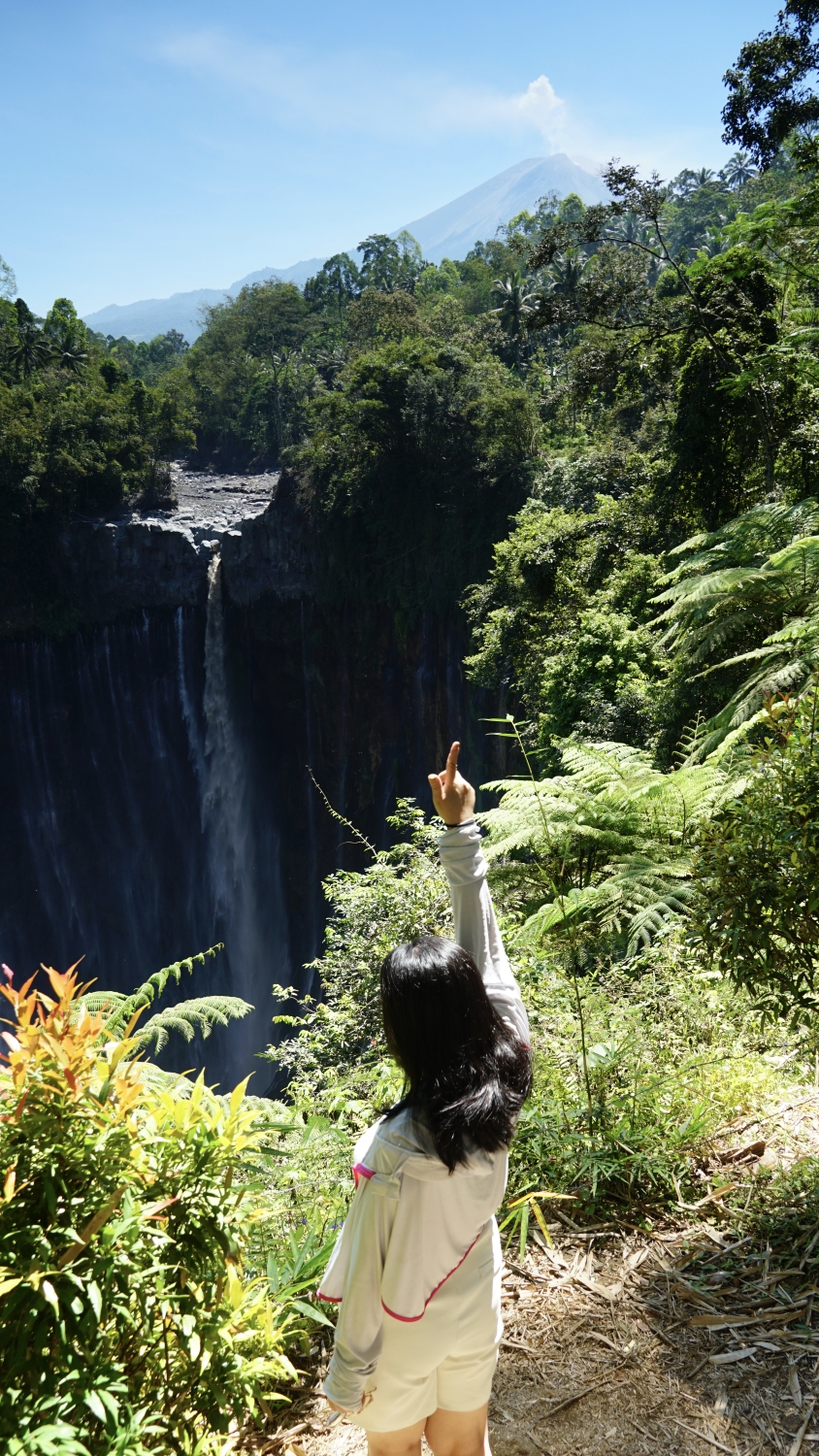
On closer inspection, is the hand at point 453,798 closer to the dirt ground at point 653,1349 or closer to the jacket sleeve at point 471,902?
the jacket sleeve at point 471,902

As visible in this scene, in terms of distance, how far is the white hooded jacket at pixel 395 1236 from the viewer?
1375 mm

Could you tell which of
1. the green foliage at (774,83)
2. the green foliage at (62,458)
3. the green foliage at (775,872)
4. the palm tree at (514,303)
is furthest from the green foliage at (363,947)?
the palm tree at (514,303)

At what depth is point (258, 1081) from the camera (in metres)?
22.9

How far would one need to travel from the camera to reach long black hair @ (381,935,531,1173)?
1.36 m

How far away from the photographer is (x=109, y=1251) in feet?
4.65

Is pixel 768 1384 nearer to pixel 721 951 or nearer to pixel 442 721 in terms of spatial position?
pixel 721 951

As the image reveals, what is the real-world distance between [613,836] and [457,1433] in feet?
10.4

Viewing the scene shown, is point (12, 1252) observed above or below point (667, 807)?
above

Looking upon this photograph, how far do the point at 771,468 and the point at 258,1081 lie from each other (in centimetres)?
1942

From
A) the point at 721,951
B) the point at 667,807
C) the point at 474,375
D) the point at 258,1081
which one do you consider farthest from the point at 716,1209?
the point at 258,1081

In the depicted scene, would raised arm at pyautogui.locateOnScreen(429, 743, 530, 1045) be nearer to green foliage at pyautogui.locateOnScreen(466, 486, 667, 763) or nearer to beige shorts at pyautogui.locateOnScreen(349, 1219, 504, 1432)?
beige shorts at pyautogui.locateOnScreen(349, 1219, 504, 1432)

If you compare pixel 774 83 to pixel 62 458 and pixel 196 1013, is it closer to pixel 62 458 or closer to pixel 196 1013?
pixel 196 1013

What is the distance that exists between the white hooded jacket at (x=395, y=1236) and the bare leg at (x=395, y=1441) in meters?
0.17

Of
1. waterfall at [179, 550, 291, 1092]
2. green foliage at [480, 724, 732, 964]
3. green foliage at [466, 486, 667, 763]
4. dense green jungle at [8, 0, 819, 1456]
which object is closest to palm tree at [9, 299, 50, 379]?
waterfall at [179, 550, 291, 1092]
